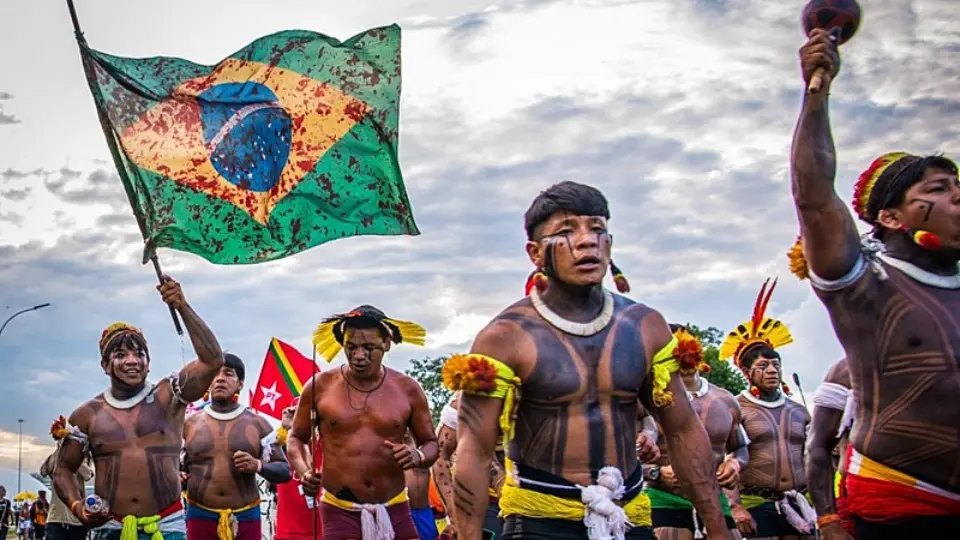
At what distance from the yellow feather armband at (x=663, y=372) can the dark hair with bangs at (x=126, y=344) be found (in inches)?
208

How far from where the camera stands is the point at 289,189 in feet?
29.3

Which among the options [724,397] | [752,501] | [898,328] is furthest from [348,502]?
[898,328]

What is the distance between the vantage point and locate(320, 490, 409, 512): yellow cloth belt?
9.96 metres

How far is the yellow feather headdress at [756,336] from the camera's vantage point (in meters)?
13.1

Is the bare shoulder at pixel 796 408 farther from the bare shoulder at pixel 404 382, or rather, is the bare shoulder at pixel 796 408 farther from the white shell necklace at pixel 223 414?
the white shell necklace at pixel 223 414

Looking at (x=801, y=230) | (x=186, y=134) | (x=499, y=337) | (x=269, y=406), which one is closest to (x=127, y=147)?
(x=186, y=134)

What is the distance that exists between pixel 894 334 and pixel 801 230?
0.60m

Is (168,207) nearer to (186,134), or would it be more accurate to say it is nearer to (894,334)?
(186,134)

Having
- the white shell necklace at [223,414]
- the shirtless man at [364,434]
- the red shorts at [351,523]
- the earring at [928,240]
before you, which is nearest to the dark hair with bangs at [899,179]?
the earring at [928,240]

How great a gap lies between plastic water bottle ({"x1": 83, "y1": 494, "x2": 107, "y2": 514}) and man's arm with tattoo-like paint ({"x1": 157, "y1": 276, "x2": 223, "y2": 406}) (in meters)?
0.92

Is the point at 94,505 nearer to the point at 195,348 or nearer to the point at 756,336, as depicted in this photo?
the point at 195,348

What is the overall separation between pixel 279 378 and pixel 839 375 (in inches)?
595

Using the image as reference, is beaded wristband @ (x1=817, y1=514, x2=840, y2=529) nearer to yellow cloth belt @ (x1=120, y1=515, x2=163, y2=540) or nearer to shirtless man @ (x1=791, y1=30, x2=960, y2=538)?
shirtless man @ (x1=791, y1=30, x2=960, y2=538)

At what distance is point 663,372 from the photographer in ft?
19.4
